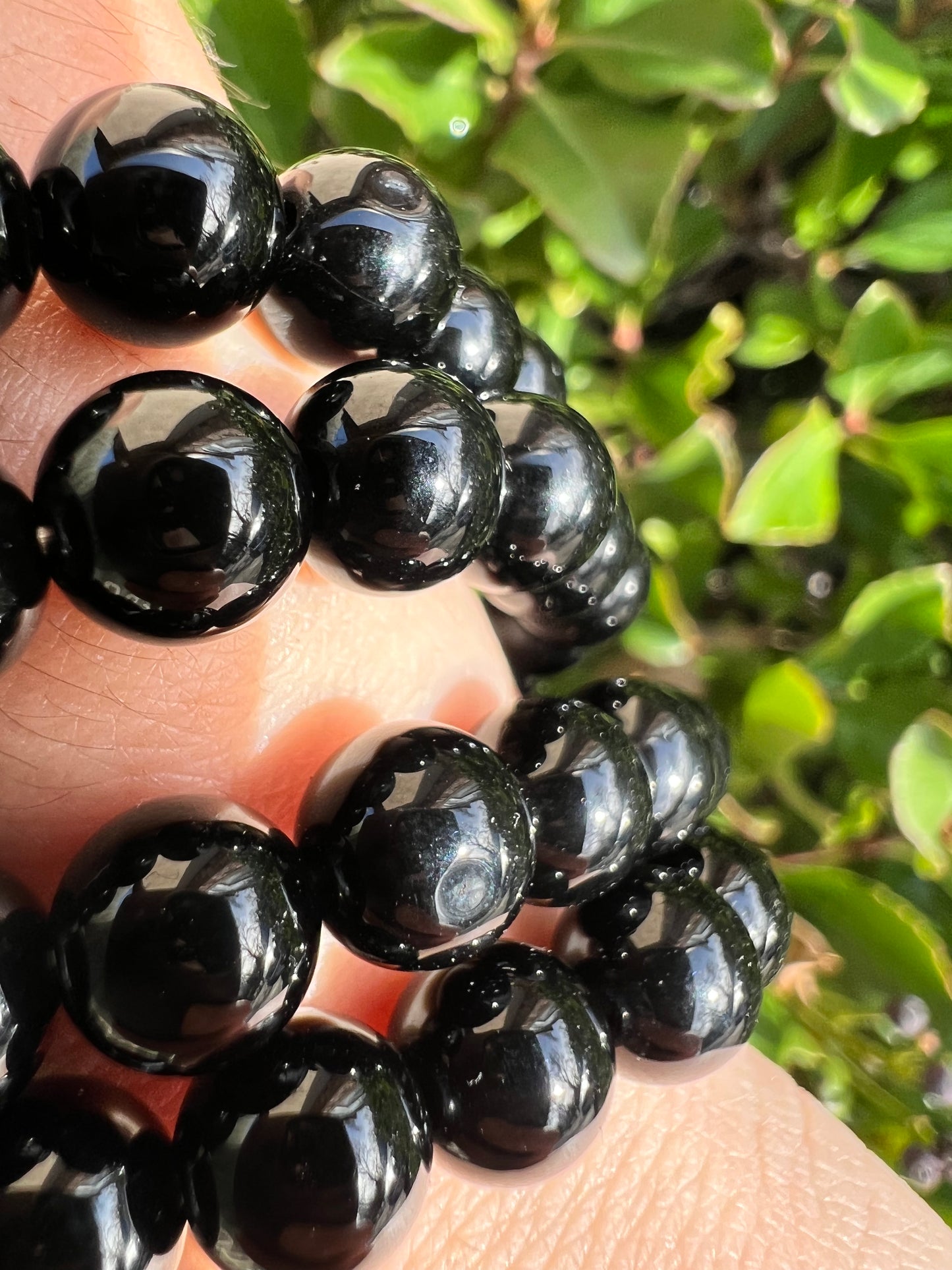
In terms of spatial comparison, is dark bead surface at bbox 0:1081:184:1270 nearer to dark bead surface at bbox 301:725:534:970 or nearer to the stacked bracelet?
the stacked bracelet

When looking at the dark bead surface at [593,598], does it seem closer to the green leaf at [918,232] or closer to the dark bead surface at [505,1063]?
the dark bead surface at [505,1063]

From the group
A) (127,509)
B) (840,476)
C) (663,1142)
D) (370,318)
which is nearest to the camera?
(127,509)

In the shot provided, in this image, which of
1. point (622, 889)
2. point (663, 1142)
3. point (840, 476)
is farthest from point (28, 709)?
point (840, 476)

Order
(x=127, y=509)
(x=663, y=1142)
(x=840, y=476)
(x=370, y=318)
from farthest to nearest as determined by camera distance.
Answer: (x=840, y=476) < (x=663, y=1142) < (x=370, y=318) < (x=127, y=509)

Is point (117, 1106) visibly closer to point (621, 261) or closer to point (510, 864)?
point (510, 864)

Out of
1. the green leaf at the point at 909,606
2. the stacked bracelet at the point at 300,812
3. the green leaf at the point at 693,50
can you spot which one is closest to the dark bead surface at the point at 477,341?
the stacked bracelet at the point at 300,812

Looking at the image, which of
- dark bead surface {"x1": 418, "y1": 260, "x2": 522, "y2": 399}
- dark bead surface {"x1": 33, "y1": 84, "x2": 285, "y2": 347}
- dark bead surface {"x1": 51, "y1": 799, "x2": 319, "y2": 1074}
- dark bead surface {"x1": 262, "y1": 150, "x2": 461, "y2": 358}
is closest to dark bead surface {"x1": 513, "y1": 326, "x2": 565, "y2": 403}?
dark bead surface {"x1": 418, "y1": 260, "x2": 522, "y2": 399}
